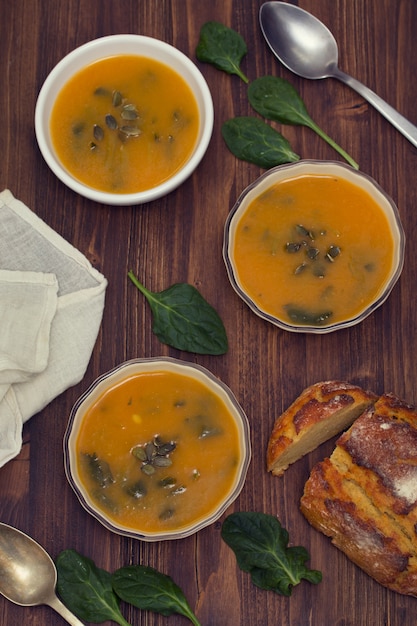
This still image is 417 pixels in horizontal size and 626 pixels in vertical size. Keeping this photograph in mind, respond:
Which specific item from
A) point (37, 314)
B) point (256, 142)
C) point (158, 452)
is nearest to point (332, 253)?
point (256, 142)

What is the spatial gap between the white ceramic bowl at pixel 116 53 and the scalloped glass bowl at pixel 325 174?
28cm

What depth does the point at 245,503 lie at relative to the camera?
3.78 meters

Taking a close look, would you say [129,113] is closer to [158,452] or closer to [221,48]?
[221,48]

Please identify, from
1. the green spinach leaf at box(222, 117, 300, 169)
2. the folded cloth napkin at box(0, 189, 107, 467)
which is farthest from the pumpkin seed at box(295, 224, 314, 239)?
the folded cloth napkin at box(0, 189, 107, 467)

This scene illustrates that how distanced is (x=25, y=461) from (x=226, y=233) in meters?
1.32

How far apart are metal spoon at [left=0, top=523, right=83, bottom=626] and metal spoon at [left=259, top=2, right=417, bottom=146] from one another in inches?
97.4

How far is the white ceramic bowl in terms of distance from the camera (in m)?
3.71

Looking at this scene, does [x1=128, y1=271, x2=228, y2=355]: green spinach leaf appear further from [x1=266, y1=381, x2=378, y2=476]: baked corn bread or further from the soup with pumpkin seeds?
[x1=266, y1=381, x2=378, y2=476]: baked corn bread

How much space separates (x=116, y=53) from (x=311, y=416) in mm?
1816

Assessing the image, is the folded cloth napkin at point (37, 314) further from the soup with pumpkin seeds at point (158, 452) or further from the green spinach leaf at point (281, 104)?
the green spinach leaf at point (281, 104)

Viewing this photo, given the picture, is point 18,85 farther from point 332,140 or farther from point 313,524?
point 313,524

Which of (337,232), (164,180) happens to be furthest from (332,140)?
(164,180)

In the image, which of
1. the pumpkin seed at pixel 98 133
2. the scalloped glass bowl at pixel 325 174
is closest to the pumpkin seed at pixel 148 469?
the scalloped glass bowl at pixel 325 174

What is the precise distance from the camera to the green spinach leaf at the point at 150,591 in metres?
3.61
